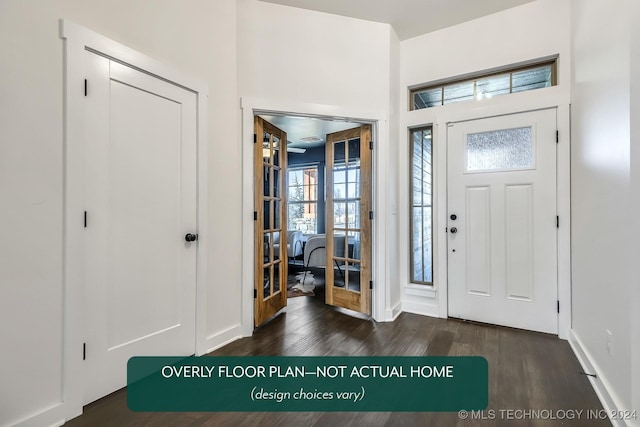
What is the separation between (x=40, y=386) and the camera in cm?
150

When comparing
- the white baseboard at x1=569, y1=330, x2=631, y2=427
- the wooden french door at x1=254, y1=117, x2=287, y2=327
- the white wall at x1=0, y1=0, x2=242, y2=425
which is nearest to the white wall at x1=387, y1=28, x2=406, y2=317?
the wooden french door at x1=254, y1=117, x2=287, y2=327

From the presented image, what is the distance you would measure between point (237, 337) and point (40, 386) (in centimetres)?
132

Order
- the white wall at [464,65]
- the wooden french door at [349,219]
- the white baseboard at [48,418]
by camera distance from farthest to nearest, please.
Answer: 1. the wooden french door at [349,219]
2. the white wall at [464,65]
3. the white baseboard at [48,418]

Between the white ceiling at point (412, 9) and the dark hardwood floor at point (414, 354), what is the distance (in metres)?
3.03

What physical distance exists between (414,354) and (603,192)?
1.64 meters

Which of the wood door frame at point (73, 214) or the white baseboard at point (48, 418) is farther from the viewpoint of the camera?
the wood door frame at point (73, 214)

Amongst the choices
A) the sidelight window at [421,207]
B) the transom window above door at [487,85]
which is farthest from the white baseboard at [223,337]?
the transom window above door at [487,85]

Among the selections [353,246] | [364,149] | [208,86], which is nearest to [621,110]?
[364,149]

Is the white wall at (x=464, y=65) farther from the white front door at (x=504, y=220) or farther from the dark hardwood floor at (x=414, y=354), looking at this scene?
the dark hardwood floor at (x=414, y=354)

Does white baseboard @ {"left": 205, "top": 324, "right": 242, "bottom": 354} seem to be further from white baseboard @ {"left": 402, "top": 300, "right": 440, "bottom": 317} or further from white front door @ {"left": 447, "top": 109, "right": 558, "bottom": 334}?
white front door @ {"left": 447, "top": 109, "right": 558, "bottom": 334}

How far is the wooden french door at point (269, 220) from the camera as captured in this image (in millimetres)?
2816

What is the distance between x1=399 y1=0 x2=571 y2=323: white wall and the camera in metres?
2.68

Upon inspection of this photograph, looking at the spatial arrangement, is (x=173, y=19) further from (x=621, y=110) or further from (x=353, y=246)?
(x=621, y=110)

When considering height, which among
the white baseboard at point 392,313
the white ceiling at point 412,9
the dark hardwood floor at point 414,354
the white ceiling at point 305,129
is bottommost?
the dark hardwood floor at point 414,354
